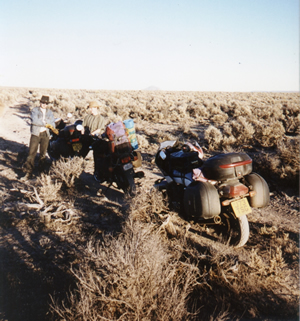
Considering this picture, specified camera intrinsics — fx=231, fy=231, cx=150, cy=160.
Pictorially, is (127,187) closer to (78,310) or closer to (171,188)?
(171,188)

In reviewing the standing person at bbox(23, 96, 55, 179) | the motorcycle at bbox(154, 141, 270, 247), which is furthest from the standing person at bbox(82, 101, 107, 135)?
the motorcycle at bbox(154, 141, 270, 247)

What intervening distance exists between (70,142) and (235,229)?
14.1 feet

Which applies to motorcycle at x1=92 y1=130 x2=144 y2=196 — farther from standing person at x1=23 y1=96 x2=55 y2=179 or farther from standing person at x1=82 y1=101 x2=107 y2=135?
standing person at x1=23 y1=96 x2=55 y2=179

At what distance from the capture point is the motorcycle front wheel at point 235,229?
3.07 metres

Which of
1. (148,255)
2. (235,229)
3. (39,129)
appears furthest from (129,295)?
(39,129)

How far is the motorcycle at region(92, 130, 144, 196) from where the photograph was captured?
14.9 ft

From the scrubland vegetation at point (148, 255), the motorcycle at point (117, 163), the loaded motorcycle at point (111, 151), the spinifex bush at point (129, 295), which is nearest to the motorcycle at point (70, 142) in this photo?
the loaded motorcycle at point (111, 151)

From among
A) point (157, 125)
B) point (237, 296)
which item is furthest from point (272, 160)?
point (157, 125)

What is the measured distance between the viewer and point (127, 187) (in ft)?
15.2

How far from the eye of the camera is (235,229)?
3305 mm

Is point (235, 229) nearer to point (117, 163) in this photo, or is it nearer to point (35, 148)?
point (117, 163)

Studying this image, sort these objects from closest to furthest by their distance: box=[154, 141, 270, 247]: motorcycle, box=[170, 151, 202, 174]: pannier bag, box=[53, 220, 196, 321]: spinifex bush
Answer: box=[53, 220, 196, 321]: spinifex bush < box=[154, 141, 270, 247]: motorcycle < box=[170, 151, 202, 174]: pannier bag

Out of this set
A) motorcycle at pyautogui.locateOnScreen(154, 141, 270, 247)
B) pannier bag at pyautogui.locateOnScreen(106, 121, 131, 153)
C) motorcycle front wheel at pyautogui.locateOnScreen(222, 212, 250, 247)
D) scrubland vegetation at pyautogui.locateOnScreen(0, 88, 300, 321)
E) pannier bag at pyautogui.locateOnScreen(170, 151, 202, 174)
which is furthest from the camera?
pannier bag at pyautogui.locateOnScreen(106, 121, 131, 153)

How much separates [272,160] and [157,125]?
24.3 ft
